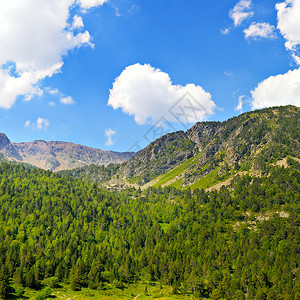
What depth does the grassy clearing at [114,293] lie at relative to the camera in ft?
354

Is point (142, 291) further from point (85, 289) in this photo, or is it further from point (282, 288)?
point (282, 288)

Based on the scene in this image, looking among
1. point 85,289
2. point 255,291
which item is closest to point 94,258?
point 85,289

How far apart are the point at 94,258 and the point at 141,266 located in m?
34.5

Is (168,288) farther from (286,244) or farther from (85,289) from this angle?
(286,244)

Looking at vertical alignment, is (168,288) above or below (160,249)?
below

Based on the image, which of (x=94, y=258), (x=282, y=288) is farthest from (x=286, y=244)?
(x=94, y=258)

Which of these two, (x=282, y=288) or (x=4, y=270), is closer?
(x=4, y=270)

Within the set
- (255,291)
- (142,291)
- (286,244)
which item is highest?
(286,244)

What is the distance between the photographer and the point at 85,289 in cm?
12338

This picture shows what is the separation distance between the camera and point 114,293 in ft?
395

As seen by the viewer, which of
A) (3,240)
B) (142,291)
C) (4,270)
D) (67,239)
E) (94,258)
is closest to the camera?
(4,270)

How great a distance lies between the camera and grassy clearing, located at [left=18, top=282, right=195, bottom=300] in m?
108

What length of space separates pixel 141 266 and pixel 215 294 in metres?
65.5

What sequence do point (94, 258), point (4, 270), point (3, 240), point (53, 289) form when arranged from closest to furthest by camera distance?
point (4, 270) → point (53, 289) → point (94, 258) → point (3, 240)
